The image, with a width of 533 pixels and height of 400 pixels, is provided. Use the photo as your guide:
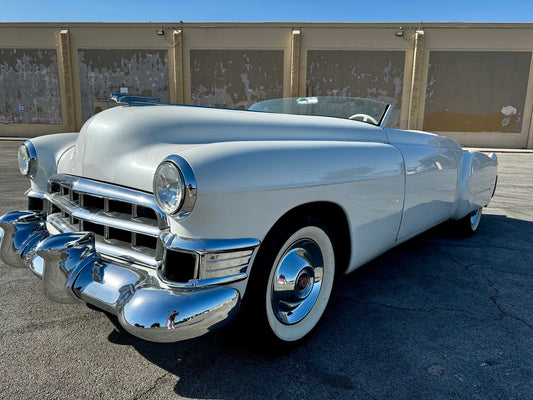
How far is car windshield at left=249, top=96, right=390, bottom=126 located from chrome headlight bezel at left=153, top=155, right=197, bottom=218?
1785 mm

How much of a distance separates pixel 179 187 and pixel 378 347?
4.34 feet

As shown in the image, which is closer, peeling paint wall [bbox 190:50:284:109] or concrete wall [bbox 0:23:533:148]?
concrete wall [bbox 0:23:533:148]

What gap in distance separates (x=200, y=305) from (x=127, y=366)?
2.18 feet

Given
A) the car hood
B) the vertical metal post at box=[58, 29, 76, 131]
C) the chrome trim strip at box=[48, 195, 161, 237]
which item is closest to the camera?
the chrome trim strip at box=[48, 195, 161, 237]

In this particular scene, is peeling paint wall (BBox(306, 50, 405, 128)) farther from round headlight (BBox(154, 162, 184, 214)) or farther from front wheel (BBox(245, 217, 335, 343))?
round headlight (BBox(154, 162, 184, 214))

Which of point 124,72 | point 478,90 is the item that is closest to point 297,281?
point 478,90

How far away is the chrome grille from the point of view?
5.45 ft

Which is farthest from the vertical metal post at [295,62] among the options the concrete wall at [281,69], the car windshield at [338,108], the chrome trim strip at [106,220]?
the chrome trim strip at [106,220]

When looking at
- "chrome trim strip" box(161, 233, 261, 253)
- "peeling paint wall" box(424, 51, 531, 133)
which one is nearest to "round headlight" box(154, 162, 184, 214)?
"chrome trim strip" box(161, 233, 261, 253)

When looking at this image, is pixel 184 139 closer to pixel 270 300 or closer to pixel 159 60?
pixel 270 300

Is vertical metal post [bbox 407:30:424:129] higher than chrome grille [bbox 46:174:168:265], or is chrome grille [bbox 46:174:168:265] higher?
vertical metal post [bbox 407:30:424:129]

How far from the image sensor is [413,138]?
291 centimetres

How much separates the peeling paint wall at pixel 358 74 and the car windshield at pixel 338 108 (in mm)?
14930

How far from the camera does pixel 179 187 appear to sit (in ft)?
4.83
